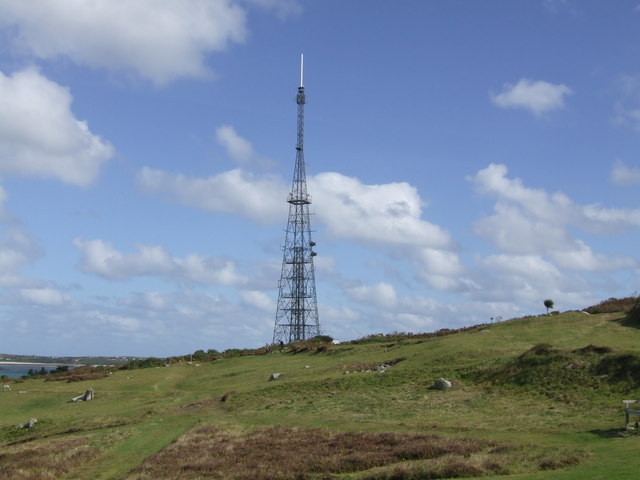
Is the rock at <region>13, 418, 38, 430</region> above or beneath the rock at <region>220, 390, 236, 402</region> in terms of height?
beneath

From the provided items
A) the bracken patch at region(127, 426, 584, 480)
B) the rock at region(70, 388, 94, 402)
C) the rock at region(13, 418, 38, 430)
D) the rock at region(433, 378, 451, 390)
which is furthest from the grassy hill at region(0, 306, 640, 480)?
the rock at region(70, 388, 94, 402)

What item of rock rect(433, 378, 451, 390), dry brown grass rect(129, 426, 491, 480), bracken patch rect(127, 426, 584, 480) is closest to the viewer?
bracken patch rect(127, 426, 584, 480)

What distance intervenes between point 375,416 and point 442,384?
867 cm

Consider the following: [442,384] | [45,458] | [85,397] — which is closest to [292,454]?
[45,458]

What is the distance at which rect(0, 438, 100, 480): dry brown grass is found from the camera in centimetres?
3169

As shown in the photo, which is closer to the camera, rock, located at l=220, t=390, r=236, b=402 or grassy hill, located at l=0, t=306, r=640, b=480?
grassy hill, located at l=0, t=306, r=640, b=480

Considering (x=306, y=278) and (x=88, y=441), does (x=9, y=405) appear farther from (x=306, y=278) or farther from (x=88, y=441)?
(x=306, y=278)

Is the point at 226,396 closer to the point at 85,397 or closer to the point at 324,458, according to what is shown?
the point at 85,397

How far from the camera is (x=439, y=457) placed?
91.9 ft

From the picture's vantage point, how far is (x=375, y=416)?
4109 cm

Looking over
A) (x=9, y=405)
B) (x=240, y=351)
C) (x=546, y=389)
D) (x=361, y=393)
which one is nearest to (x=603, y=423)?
(x=546, y=389)

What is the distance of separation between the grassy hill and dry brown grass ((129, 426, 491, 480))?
0.10 meters

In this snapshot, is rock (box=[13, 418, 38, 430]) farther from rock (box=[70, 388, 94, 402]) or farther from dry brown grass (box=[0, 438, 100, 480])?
rock (box=[70, 388, 94, 402])

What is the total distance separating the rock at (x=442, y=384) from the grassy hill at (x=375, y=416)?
0.56 m
